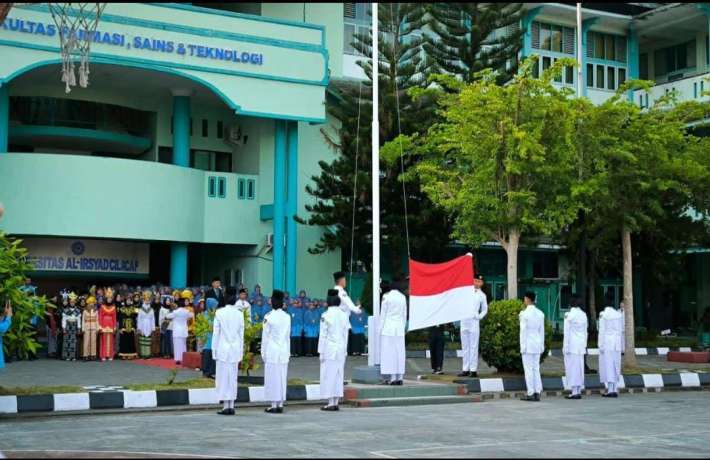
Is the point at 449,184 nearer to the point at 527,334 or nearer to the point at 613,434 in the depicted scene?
the point at 527,334

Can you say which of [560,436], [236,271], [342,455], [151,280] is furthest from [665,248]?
[342,455]

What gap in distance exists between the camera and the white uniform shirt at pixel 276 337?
14.1 meters

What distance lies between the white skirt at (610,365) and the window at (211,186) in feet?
50.6

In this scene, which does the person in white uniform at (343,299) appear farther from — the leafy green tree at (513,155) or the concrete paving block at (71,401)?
the leafy green tree at (513,155)

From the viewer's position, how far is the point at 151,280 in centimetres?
3244

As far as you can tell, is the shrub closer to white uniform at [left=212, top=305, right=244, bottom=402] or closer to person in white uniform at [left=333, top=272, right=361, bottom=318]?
person in white uniform at [left=333, top=272, right=361, bottom=318]

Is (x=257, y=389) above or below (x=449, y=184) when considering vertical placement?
→ below

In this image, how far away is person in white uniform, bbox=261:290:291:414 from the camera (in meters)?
13.9

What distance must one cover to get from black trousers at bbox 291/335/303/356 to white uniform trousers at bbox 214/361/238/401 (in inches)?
471

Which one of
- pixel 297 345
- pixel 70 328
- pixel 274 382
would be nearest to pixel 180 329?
pixel 70 328

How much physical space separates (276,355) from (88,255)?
53.5 ft

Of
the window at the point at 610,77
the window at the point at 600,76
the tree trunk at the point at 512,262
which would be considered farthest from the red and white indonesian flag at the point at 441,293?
the window at the point at 610,77

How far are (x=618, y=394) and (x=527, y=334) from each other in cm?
270

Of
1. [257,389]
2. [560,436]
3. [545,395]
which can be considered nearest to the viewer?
[560,436]
